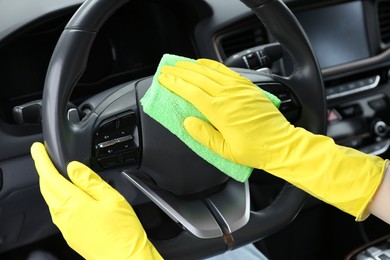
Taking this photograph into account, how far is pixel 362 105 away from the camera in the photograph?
1561mm

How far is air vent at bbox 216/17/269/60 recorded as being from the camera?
1.38m

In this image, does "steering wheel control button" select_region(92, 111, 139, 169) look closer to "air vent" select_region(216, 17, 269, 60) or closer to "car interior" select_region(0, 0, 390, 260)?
"car interior" select_region(0, 0, 390, 260)

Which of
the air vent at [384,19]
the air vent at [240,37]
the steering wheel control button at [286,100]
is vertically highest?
the steering wheel control button at [286,100]

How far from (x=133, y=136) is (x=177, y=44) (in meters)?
0.56

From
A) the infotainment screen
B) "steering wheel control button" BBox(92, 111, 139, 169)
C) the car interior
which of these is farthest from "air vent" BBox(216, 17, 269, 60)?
"steering wheel control button" BBox(92, 111, 139, 169)

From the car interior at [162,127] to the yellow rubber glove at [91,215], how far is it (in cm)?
3

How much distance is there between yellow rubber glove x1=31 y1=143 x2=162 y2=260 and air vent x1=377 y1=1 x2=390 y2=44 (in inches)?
45.1

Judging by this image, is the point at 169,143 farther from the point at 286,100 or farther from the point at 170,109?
the point at 286,100

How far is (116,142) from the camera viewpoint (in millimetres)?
861

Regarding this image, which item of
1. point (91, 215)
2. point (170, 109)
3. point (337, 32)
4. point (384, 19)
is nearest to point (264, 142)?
point (170, 109)

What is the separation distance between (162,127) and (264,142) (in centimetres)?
17

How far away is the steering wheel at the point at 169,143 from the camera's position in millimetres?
771

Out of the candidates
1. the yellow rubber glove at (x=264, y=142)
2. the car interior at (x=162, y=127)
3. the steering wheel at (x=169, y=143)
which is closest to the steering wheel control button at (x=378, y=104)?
the car interior at (x=162, y=127)

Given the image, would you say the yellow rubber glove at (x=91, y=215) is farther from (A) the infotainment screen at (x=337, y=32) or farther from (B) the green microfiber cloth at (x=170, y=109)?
(A) the infotainment screen at (x=337, y=32)
